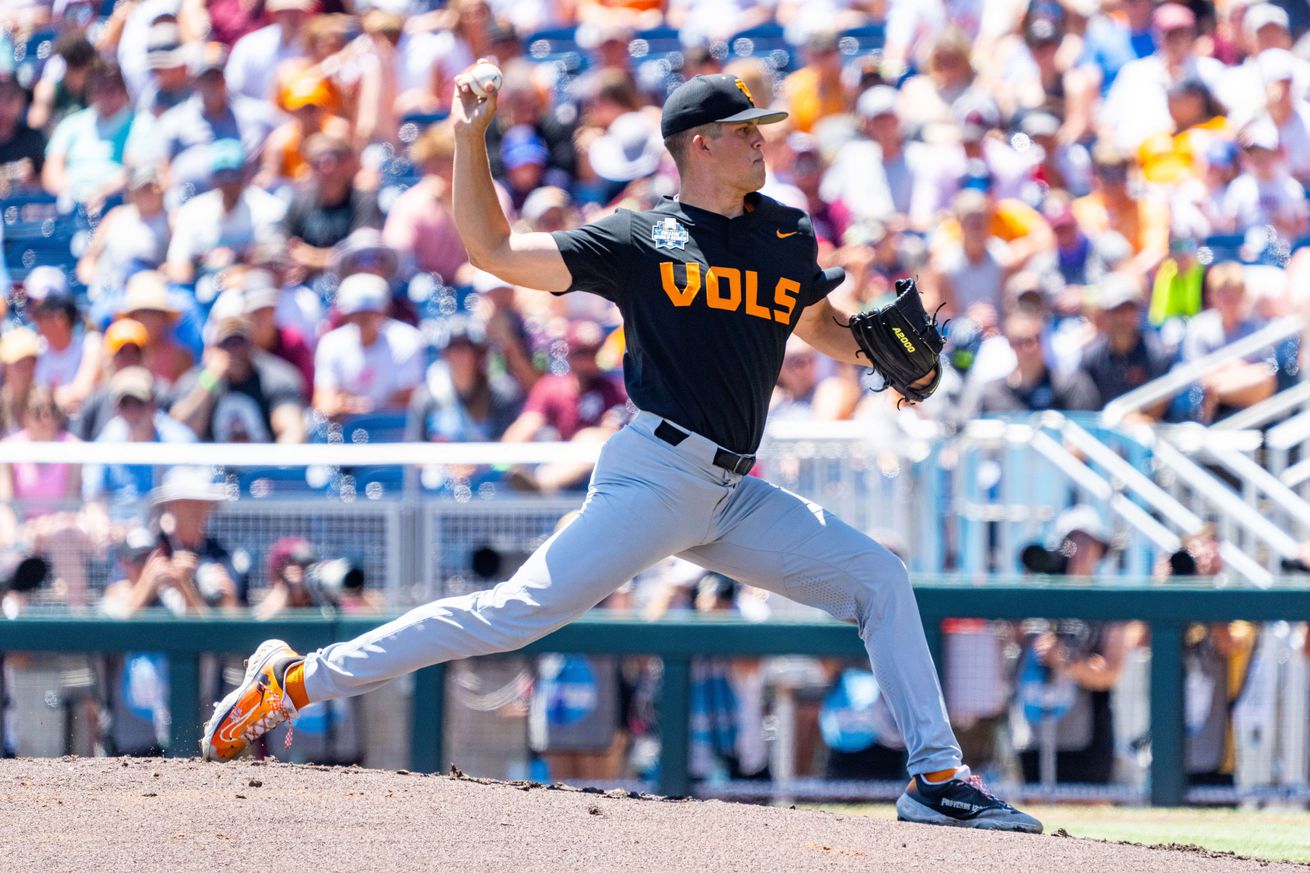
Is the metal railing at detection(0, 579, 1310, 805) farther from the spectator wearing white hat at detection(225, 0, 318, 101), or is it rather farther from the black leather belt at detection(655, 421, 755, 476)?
the spectator wearing white hat at detection(225, 0, 318, 101)

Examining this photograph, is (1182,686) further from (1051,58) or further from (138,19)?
(138,19)

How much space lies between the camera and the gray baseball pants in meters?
4.87

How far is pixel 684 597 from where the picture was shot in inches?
308

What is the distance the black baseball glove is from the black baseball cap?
0.60 m

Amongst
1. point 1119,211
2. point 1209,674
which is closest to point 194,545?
point 1209,674

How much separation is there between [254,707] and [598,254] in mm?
1548

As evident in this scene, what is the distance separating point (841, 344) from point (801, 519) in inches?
21.9

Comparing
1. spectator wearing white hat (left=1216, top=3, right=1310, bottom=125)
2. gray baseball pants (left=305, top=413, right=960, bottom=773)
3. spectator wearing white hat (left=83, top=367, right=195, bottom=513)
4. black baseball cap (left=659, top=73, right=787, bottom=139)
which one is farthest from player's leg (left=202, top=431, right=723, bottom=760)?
spectator wearing white hat (left=1216, top=3, right=1310, bottom=125)

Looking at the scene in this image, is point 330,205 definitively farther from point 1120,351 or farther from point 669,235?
point 669,235

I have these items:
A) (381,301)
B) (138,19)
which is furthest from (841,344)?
(138,19)

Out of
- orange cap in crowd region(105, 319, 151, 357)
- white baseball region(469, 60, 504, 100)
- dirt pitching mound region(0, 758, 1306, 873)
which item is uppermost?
white baseball region(469, 60, 504, 100)

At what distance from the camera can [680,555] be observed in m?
5.14

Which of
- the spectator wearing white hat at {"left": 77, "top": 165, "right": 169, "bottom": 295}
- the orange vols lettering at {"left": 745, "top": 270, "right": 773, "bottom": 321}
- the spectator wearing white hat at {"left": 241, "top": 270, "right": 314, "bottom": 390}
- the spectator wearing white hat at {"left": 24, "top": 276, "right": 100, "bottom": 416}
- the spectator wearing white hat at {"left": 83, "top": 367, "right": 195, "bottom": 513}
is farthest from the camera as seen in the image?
the spectator wearing white hat at {"left": 77, "top": 165, "right": 169, "bottom": 295}

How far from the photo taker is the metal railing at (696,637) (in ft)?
24.6
